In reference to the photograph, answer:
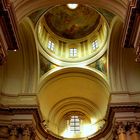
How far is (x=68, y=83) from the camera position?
21.7 m

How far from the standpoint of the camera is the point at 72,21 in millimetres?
22281

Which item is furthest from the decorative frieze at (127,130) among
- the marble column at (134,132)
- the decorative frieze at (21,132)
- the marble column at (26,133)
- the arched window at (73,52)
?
the arched window at (73,52)

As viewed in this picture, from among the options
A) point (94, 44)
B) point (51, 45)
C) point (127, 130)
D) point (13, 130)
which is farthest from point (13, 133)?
point (94, 44)

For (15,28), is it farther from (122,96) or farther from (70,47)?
(70,47)

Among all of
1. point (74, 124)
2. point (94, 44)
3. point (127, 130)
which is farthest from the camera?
point (74, 124)

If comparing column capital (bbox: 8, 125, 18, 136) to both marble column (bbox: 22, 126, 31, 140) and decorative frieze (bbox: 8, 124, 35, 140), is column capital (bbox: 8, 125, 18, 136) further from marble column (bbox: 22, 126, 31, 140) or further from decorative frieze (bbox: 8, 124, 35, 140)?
marble column (bbox: 22, 126, 31, 140)

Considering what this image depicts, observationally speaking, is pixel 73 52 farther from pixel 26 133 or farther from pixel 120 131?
pixel 26 133

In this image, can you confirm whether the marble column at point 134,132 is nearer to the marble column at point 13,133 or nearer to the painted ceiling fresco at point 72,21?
the marble column at point 13,133

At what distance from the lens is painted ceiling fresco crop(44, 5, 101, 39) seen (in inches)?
852

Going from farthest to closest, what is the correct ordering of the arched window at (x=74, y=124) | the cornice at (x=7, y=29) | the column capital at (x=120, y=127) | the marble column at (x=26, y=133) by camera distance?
1. the arched window at (x=74, y=124)
2. the column capital at (x=120, y=127)
3. the marble column at (x=26, y=133)
4. the cornice at (x=7, y=29)

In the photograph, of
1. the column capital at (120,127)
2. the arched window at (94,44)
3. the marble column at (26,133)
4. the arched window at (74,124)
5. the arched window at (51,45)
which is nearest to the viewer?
the marble column at (26,133)

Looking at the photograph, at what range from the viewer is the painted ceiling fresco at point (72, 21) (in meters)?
21.6

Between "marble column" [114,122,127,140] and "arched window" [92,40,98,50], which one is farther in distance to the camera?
"arched window" [92,40,98,50]

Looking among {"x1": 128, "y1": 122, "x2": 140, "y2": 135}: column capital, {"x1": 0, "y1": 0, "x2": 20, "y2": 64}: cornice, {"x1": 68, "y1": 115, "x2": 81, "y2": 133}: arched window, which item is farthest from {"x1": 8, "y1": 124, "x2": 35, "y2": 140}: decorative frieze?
{"x1": 0, "y1": 0, "x2": 20, "y2": 64}: cornice
